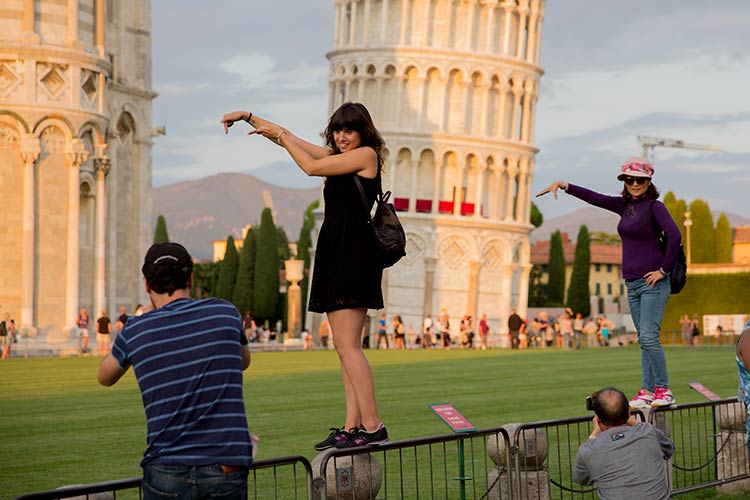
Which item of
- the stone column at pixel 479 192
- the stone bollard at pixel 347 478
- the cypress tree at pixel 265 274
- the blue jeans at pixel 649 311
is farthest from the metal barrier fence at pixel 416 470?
the cypress tree at pixel 265 274

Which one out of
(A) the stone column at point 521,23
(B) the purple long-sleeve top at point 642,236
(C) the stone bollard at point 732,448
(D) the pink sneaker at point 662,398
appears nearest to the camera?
(B) the purple long-sleeve top at point 642,236

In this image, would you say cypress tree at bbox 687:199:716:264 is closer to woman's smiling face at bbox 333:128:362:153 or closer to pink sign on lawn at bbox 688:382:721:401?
pink sign on lawn at bbox 688:382:721:401

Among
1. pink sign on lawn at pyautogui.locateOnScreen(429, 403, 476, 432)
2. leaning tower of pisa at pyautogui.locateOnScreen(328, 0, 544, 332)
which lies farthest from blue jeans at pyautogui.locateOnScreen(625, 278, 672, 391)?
leaning tower of pisa at pyautogui.locateOnScreen(328, 0, 544, 332)

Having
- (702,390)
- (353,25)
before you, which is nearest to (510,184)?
(353,25)

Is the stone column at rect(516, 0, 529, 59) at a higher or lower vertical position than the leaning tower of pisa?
higher

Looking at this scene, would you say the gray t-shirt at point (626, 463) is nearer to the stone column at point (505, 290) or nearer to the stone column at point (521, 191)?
the stone column at point (505, 290)

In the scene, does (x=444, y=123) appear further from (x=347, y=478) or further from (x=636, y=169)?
(x=347, y=478)

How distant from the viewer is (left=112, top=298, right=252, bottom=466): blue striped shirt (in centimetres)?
622

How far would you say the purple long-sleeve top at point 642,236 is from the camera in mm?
10789

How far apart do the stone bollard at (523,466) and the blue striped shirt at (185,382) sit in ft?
13.6

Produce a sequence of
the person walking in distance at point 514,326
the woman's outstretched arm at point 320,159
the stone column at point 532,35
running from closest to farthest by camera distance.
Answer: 1. the woman's outstretched arm at point 320,159
2. the person walking in distance at point 514,326
3. the stone column at point 532,35

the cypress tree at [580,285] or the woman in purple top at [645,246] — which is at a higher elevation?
the woman in purple top at [645,246]

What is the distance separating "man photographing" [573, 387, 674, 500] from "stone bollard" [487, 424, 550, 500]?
1.73m

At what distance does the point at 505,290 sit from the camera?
83875 millimetres
